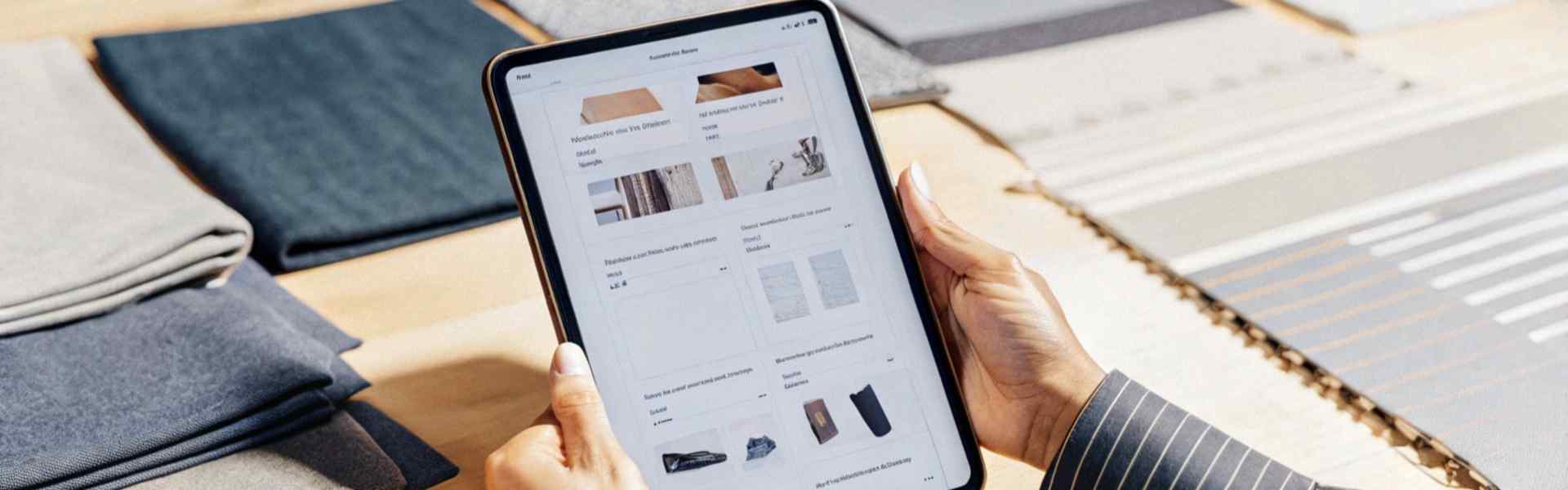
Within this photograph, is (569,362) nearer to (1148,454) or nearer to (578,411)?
(578,411)

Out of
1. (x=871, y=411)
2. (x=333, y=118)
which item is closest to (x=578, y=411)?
(x=871, y=411)

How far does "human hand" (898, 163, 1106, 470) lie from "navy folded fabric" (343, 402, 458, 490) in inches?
8.6

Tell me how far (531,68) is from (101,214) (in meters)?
0.25

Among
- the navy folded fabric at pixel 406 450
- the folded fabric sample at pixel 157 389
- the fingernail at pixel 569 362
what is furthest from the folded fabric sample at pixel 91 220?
the fingernail at pixel 569 362

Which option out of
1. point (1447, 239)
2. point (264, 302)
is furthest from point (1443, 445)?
point (264, 302)

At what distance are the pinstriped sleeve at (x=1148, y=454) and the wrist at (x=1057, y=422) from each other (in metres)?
0.01

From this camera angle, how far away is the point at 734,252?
554mm

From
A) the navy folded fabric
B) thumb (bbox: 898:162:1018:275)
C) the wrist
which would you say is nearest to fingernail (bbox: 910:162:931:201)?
thumb (bbox: 898:162:1018:275)

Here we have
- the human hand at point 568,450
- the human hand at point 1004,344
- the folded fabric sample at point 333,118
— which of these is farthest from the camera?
the folded fabric sample at point 333,118

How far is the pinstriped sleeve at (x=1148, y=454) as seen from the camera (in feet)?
1.77

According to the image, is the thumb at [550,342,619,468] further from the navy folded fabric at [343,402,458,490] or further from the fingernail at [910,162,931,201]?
the fingernail at [910,162,931,201]

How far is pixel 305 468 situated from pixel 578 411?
0.41ft

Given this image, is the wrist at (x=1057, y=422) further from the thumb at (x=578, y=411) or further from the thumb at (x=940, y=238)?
the thumb at (x=578, y=411)

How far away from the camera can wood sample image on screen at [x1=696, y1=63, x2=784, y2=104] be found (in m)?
0.57
